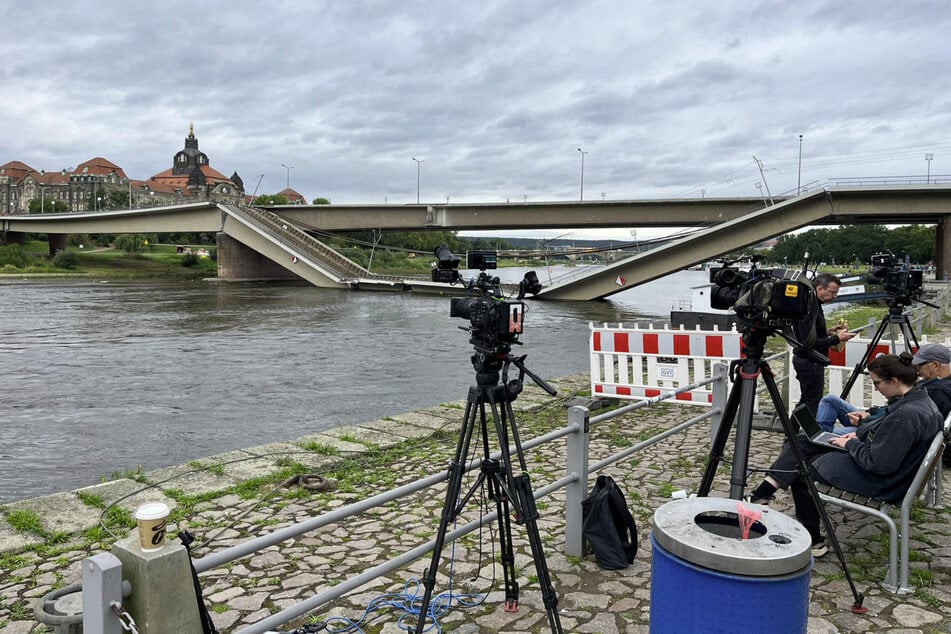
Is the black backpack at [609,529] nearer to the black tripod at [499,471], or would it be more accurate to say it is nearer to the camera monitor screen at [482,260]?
the black tripod at [499,471]

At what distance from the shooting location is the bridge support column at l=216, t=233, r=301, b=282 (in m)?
56.1

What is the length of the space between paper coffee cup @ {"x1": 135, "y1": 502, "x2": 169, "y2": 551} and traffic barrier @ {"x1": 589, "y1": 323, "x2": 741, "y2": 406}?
7.30 metres

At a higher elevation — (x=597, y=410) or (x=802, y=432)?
(x=802, y=432)

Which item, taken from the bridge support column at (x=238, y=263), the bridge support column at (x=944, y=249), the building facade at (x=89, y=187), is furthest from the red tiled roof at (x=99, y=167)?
the bridge support column at (x=944, y=249)

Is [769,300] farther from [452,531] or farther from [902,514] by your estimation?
[452,531]

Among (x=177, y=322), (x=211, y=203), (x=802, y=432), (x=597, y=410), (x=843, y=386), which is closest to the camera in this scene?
(x=802, y=432)

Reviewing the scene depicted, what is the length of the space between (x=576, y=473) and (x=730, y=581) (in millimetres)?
1830

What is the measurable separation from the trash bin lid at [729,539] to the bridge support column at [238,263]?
56.6 metres

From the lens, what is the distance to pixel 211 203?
5344 centimetres

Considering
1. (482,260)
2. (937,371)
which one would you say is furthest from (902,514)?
(482,260)

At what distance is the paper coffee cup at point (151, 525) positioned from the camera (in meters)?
2.29

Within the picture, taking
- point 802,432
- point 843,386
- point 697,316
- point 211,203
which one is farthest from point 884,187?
point 211,203

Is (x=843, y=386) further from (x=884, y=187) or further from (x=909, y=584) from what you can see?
(x=884, y=187)

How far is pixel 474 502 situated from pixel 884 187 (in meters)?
36.5
